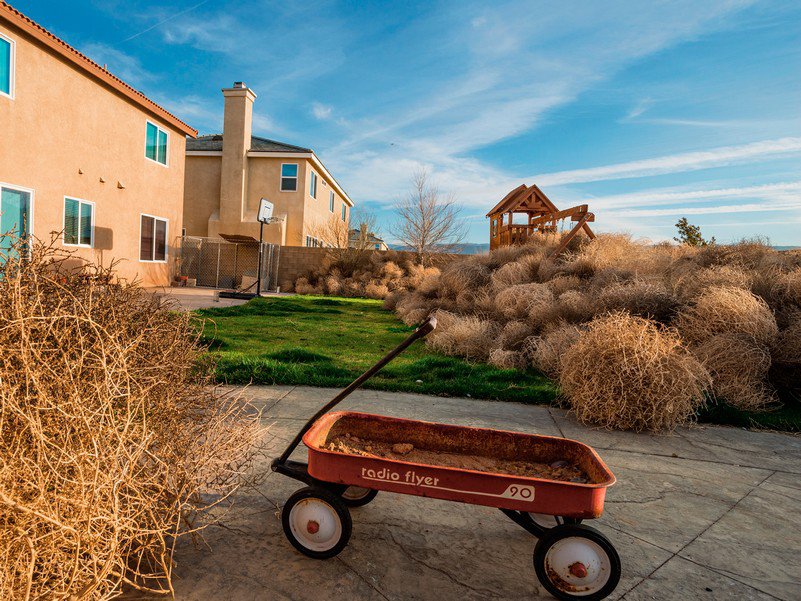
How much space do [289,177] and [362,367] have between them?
1966cm

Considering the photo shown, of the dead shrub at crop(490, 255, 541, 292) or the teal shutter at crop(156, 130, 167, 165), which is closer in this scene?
the dead shrub at crop(490, 255, 541, 292)

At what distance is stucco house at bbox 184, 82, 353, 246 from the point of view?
76.4ft

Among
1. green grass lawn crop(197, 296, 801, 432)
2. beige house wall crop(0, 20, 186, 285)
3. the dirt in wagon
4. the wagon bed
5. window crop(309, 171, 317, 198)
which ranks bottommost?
green grass lawn crop(197, 296, 801, 432)

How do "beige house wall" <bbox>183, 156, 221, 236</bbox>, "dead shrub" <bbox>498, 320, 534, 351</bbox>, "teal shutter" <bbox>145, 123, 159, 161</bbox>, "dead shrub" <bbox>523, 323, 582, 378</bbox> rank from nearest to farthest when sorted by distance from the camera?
"dead shrub" <bbox>523, 323, 582, 378</bbox> → "dead shrub" <bbox>498, 320, 534, 351</bbox> → "teal shutter" <bbox>145, 123, 159, 161</bbox> → "beige house wall" <bbox>183, 156, 221, 236</bbox>

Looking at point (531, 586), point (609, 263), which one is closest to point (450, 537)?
point (531, 586)

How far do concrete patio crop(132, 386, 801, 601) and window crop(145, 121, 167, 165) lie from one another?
15.7m

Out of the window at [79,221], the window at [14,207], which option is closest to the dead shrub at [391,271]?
the window at [79,221]

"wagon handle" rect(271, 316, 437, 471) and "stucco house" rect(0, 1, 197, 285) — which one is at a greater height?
"stucco house" rect(0, 1, 197, 285)

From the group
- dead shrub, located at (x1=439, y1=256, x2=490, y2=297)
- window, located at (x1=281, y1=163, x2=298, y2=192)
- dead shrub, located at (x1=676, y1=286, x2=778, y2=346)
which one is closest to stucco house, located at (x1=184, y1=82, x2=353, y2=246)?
window, located at (x1=281, y1=163, x2=298, y2=192)

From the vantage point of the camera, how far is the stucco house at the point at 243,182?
2328 centimetres

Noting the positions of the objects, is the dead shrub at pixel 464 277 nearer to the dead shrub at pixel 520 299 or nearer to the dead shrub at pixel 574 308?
the dead shrub at pixel 520 299

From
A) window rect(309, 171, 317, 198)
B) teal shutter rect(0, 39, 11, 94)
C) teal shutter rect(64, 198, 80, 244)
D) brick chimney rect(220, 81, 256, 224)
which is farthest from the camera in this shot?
window rect(309, 171, 317, 198)

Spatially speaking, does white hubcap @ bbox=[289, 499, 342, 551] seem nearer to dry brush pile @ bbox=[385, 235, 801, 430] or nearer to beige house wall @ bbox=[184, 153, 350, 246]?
dry brush pile @ bbox=[385, 235, 801, 430]

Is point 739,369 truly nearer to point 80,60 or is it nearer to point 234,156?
point 80,60
